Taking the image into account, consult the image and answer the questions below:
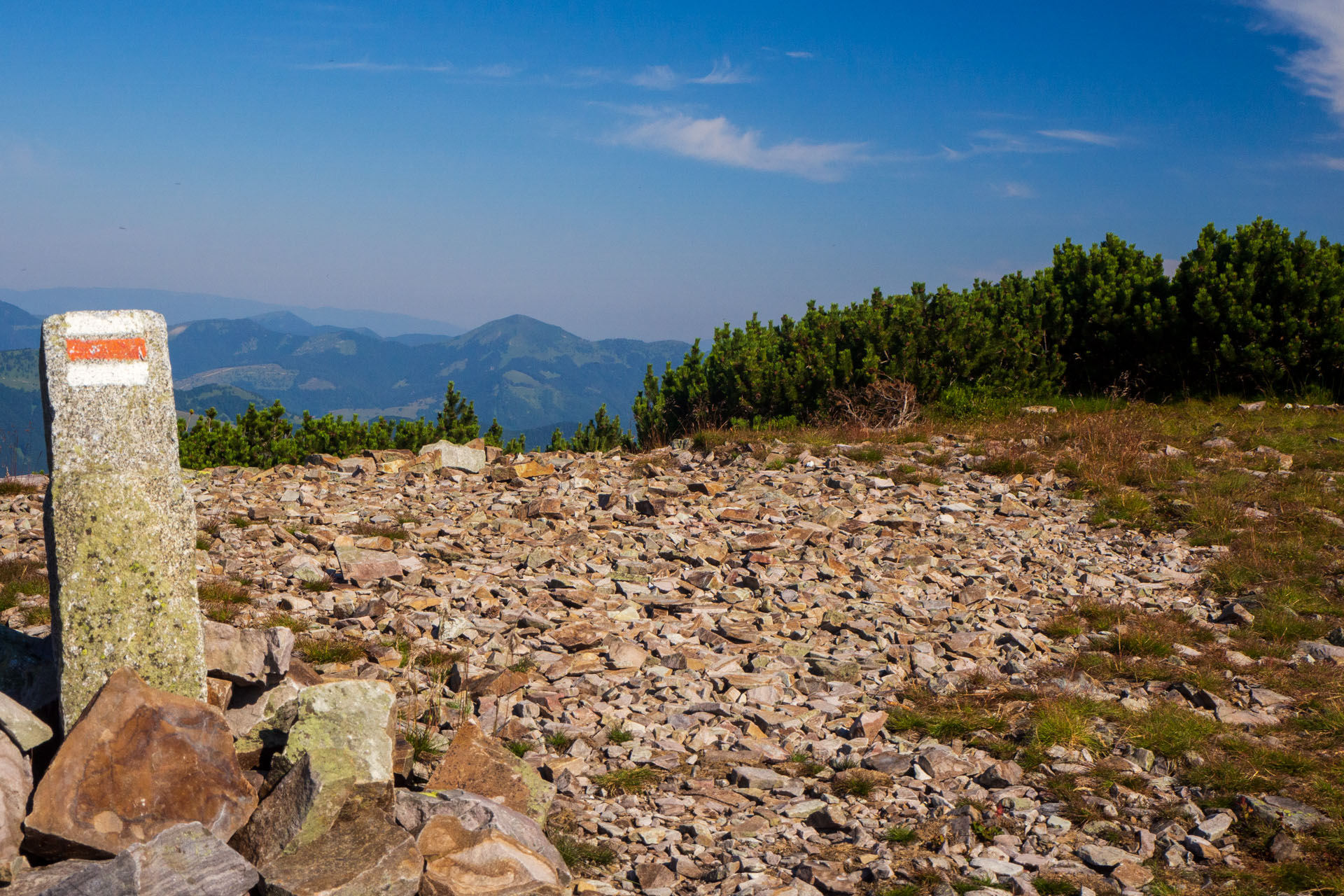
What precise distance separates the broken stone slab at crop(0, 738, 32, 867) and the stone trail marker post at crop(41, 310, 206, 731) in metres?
0.32

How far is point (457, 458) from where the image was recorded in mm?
14891

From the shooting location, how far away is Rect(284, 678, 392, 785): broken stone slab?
476 centimetres

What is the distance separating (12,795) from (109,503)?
1.52 m

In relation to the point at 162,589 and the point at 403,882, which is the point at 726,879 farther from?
the point at 162,589

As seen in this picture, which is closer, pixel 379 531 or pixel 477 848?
pixel 477 848

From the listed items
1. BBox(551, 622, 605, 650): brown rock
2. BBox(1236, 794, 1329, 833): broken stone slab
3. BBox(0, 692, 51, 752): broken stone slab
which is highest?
BBox(0, 692, 51, 752): broken stone slab

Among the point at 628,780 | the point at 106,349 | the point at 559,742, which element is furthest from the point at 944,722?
the point at 106,349

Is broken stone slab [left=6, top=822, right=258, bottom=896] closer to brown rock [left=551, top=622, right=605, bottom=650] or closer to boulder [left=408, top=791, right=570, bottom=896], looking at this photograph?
boulder [left=408, top=791, right=570, bottom=896]

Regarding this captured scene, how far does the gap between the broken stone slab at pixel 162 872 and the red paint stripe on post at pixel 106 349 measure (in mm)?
2518

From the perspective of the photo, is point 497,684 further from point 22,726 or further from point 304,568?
point 304,568

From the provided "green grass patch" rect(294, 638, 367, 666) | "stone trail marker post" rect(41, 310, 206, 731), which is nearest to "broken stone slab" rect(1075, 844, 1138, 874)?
"stone trail marker post" rect(41, 310, 206, 731)

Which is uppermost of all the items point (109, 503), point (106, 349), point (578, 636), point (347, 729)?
point (106, 349)

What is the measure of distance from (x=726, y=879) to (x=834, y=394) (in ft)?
49.0

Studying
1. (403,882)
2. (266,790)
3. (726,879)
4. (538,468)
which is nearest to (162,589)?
(266,790)
